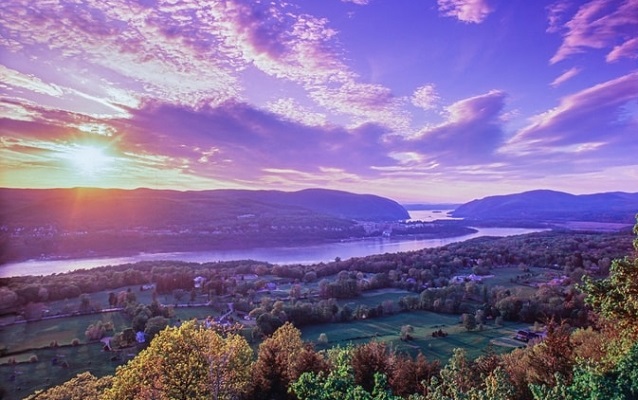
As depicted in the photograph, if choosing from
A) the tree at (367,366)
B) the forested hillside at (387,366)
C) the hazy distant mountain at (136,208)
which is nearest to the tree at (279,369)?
the forested hillside at (387,366)

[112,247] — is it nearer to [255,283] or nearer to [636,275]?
[255,283]

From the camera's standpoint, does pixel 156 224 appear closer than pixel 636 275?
No

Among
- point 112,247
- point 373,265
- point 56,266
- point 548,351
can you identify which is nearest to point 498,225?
point 373,265

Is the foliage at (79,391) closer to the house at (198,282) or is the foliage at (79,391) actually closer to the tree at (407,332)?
the tree at (407,332)

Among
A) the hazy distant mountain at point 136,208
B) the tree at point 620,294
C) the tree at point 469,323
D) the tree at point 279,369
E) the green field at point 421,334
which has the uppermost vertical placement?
the hazy distant mountain at point 136,208

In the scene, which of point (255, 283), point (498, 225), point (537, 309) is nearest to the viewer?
point (537, 309)

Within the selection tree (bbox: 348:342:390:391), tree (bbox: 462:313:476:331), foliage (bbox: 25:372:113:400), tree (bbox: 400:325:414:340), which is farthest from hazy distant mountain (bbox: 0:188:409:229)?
A: tree (bbox: 462:313:476:331)

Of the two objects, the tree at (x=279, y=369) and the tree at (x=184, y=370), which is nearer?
the tree at (x=184, y=370)
